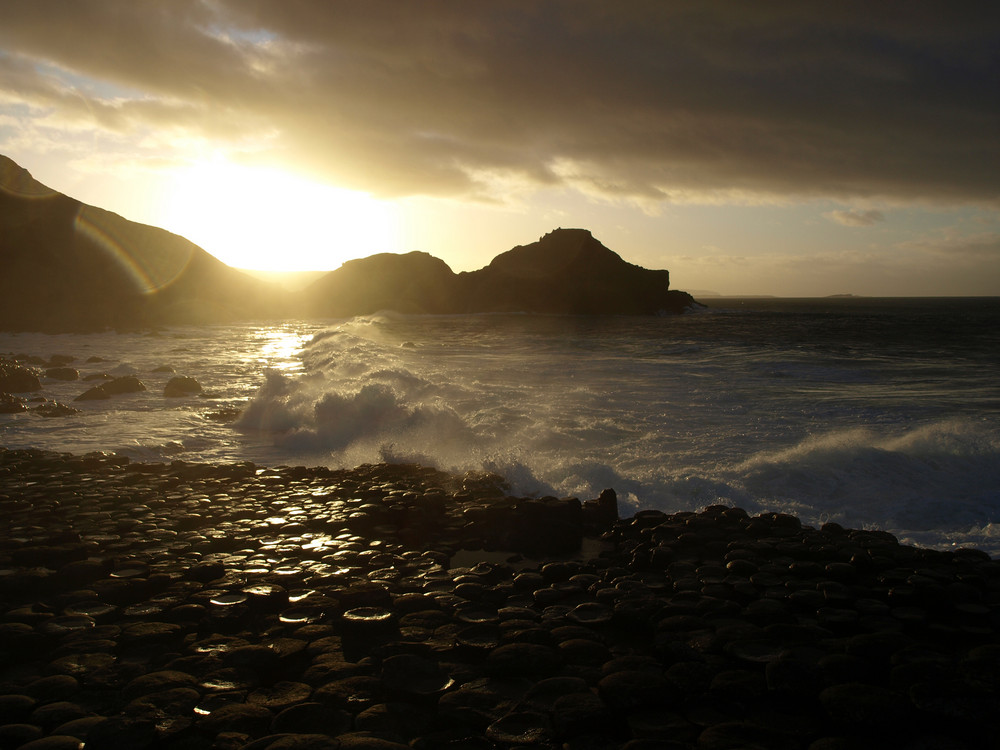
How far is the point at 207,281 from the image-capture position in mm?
79438

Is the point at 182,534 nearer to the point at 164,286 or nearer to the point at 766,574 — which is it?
the point at 766,574

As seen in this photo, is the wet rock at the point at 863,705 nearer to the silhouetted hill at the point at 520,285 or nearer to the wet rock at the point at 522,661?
the wet rock at the point at 522,661

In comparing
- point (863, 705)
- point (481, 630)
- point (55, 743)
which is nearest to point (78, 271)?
point (55, 743)

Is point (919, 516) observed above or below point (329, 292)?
below

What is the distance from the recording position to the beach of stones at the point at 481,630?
128 inches

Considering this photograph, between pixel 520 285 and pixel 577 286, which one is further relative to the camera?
pixel 520 285

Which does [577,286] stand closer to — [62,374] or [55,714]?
[62,374]

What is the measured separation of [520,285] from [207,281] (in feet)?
177

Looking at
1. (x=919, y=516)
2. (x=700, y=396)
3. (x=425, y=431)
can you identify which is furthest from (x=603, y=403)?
(x=919, y=516)

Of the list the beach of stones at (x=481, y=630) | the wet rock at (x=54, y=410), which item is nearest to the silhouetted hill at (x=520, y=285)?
the wet rock at (x=54, y=410)

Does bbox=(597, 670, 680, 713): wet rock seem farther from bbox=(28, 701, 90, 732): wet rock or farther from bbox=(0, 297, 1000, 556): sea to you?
bbox=(0, 297, 1000, 556): sea

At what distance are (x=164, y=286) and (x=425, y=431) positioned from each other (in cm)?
6665

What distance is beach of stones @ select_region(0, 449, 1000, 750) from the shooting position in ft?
10.7

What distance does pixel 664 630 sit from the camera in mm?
4270
